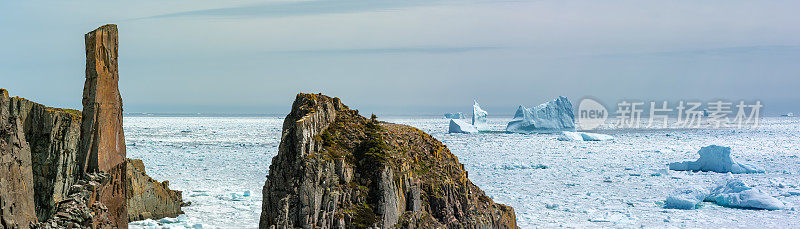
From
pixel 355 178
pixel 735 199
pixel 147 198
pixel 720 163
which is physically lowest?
pixel 147 198

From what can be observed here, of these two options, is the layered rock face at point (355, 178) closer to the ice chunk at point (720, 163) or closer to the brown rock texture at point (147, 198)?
the brown rock texture at point (147, 198)

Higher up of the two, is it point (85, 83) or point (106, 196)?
point (85, 83)

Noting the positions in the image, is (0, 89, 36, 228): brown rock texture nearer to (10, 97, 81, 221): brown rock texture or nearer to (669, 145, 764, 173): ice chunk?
(10, 97, 81, 221): brown rock texture

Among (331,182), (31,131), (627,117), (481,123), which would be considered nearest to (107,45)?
(31,131)

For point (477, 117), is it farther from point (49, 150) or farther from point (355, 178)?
point (355, 178)

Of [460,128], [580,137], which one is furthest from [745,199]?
[460,128]

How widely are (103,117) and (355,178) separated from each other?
13.5 ft

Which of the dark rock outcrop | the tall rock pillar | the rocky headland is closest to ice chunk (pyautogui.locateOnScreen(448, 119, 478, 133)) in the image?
the rocky headland

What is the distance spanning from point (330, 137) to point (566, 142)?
41.4 meters

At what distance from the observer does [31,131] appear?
10875 mm

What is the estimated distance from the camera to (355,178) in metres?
6.44

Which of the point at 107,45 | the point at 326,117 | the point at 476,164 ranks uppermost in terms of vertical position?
the point at 107,45

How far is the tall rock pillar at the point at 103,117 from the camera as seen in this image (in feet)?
27.4

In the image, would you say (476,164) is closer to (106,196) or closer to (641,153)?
(641,153)
